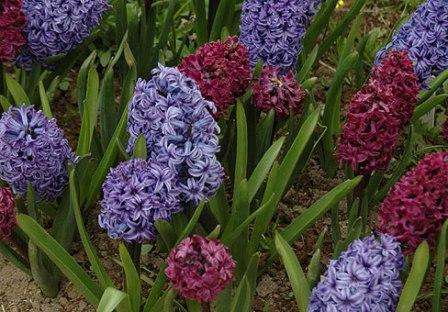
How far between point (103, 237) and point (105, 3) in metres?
0.85

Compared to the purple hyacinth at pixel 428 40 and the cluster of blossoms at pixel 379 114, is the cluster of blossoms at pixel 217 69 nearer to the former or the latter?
the cluster of blossoms at pixel 379 114

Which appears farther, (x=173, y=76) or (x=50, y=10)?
(x=50, y=10)

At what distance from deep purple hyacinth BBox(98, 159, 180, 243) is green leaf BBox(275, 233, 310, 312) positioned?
13.1 inches

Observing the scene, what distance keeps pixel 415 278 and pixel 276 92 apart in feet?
2.62

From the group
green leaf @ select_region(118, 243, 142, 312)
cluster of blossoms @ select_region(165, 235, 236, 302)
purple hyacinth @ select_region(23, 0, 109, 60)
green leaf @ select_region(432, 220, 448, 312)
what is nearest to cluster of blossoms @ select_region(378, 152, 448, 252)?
green leaf @ select_region(432, 220, 448, 312)

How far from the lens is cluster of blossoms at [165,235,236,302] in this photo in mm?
1812

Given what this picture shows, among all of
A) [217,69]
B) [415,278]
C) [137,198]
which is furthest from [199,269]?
[217,69]

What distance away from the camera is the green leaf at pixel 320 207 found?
7.42 feet

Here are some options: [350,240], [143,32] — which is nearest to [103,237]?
[143,32]

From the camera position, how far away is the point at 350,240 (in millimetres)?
2285

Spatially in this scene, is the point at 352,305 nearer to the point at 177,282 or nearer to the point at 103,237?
the point at 177,282

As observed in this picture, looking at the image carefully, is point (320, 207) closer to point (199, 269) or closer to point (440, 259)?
point (440, 259)

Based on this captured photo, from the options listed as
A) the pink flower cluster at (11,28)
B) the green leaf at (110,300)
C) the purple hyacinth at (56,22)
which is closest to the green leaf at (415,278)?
the green leaf at (110,300)

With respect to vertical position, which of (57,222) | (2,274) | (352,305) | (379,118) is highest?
(379,118)
